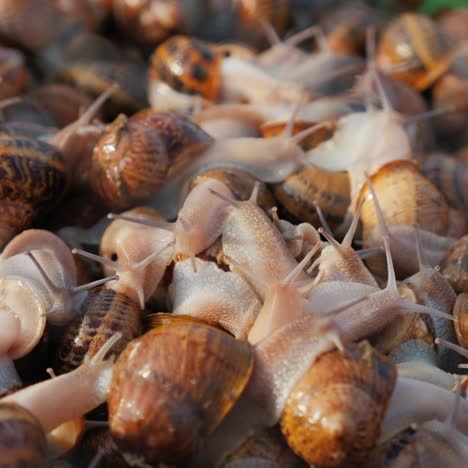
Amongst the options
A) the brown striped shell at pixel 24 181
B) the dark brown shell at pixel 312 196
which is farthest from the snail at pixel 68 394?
the dark brown shell at pixel 312 196

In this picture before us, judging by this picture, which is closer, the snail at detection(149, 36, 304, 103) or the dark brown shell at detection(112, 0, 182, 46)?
the snail at detection(149, 36, 304, 103)

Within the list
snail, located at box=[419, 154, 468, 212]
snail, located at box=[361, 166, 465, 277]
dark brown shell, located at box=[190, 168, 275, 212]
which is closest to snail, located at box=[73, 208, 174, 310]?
dark brown shell, located at box=[190, 168, 275, 212]

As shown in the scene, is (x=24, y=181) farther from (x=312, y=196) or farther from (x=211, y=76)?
(x=211, y=76)

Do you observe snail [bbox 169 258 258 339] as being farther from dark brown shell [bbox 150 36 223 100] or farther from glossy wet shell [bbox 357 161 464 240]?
dark brown shell [bbox 150 36 223 100]

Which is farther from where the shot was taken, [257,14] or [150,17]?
[257,14]

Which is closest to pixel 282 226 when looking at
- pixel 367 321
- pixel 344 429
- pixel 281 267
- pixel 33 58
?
pixel 281 267

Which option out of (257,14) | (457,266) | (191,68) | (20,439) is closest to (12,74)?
(191,68)
